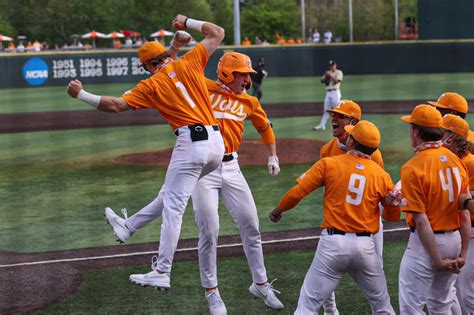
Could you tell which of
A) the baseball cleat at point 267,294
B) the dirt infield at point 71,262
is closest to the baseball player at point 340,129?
the baseball cleat at point 267,294

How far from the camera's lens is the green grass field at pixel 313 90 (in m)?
31.3

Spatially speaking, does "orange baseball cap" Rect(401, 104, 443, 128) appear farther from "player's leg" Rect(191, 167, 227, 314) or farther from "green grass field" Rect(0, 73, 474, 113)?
"green grass field" Rect(0, 73, 474, 113)

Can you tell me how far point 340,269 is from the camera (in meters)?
6.08

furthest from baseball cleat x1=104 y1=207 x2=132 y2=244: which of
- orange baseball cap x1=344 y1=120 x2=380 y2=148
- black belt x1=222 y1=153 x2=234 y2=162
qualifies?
orange baseball cap x1=344 y1=120 x2=380 y2=148

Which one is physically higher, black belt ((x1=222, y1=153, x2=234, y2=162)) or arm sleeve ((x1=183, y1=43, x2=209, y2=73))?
arm sleeve ((x1=183, y1=43, x2=209, y2=73))

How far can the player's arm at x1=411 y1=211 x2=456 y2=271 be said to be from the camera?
19.2ft

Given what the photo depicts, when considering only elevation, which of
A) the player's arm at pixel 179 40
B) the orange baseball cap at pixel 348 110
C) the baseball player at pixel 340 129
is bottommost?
the baseball player at pixel 340 129

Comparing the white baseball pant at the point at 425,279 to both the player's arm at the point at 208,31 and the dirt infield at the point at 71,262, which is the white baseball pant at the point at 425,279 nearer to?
the player's arm at the point at 208,31

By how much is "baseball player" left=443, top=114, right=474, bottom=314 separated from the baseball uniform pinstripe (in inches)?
15.7

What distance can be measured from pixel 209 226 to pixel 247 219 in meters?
0.39

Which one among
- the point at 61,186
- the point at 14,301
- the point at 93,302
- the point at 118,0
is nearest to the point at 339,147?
the point at 93,302

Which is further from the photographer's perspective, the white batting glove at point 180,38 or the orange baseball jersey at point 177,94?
the white batting glove at point 180,38

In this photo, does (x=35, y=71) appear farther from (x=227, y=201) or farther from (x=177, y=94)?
(x=177, y=94)

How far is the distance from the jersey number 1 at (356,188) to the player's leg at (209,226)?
5.53 feet
